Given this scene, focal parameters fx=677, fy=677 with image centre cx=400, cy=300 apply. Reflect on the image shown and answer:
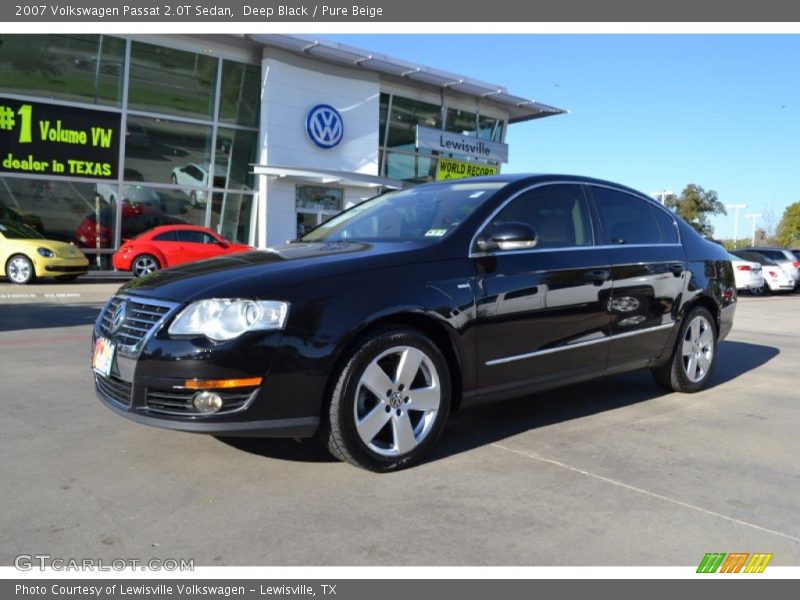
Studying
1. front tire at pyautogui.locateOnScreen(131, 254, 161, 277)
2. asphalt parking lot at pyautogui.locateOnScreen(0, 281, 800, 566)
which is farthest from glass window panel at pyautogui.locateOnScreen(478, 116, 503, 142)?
asphalt parking lot at pyautogui.locateOnScreen(0, 281, 800, 566)

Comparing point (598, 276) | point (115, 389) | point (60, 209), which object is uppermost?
point (60, 209)

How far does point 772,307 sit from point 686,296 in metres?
13.1

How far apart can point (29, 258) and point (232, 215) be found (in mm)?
8185

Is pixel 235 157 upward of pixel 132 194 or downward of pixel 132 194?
upward

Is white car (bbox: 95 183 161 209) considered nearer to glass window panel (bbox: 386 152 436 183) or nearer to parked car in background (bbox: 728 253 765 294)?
glass window panel (bbox: 386 152 436 183)

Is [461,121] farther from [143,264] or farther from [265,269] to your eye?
[265,269]

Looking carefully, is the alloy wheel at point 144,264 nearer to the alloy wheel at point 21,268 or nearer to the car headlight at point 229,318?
the alloy wheel at point 21,268

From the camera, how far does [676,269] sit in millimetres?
5387

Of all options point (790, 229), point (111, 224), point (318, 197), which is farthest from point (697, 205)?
point (111, 224)

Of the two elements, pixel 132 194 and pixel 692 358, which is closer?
pixel 692 358

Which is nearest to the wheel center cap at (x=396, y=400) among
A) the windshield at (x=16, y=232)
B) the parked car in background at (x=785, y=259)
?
the windshield at (x=16, y=232)

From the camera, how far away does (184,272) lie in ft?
12.2

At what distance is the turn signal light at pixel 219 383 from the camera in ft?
10.4

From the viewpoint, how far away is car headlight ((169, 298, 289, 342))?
10.6 feet
